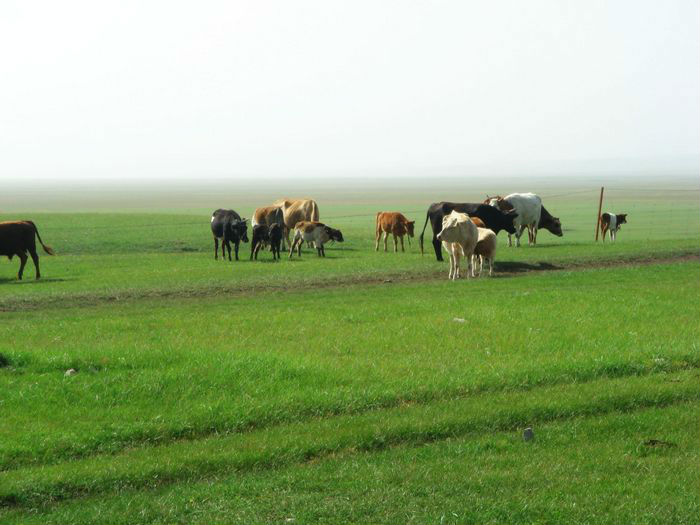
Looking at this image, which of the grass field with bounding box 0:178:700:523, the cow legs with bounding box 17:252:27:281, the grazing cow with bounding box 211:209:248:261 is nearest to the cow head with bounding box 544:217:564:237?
the grazing cow with bounding box 211:209:248:261

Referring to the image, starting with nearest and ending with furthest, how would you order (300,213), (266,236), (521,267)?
1. (521,267)
2. (266,236)
3. (300,213)

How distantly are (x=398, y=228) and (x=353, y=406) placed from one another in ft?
78.7

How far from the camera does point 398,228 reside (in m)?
34.9

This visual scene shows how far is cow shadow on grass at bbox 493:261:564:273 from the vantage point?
87.6 feet

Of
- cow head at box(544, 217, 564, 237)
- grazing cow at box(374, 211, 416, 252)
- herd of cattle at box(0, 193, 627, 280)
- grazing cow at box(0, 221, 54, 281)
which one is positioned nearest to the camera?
herd of cattle at box(0, 193, 627, 280)

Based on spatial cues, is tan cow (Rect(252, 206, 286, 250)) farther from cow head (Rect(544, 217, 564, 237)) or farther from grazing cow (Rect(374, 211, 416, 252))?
cow head (Rect(544, 217, 564, 237))

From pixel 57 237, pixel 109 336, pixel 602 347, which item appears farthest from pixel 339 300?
pixel 57 237

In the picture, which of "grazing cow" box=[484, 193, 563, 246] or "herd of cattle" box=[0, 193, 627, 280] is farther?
"grazing cow" box=[484, 193, 563, 246]

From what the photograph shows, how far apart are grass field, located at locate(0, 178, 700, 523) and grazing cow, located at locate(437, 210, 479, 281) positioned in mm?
2835

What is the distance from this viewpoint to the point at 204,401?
1134 centimetres

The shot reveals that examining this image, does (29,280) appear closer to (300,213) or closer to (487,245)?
(487,245)

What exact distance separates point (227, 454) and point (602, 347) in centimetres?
713

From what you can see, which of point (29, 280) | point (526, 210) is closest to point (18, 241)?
point (29, 280)

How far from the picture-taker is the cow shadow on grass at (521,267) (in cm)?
2671
